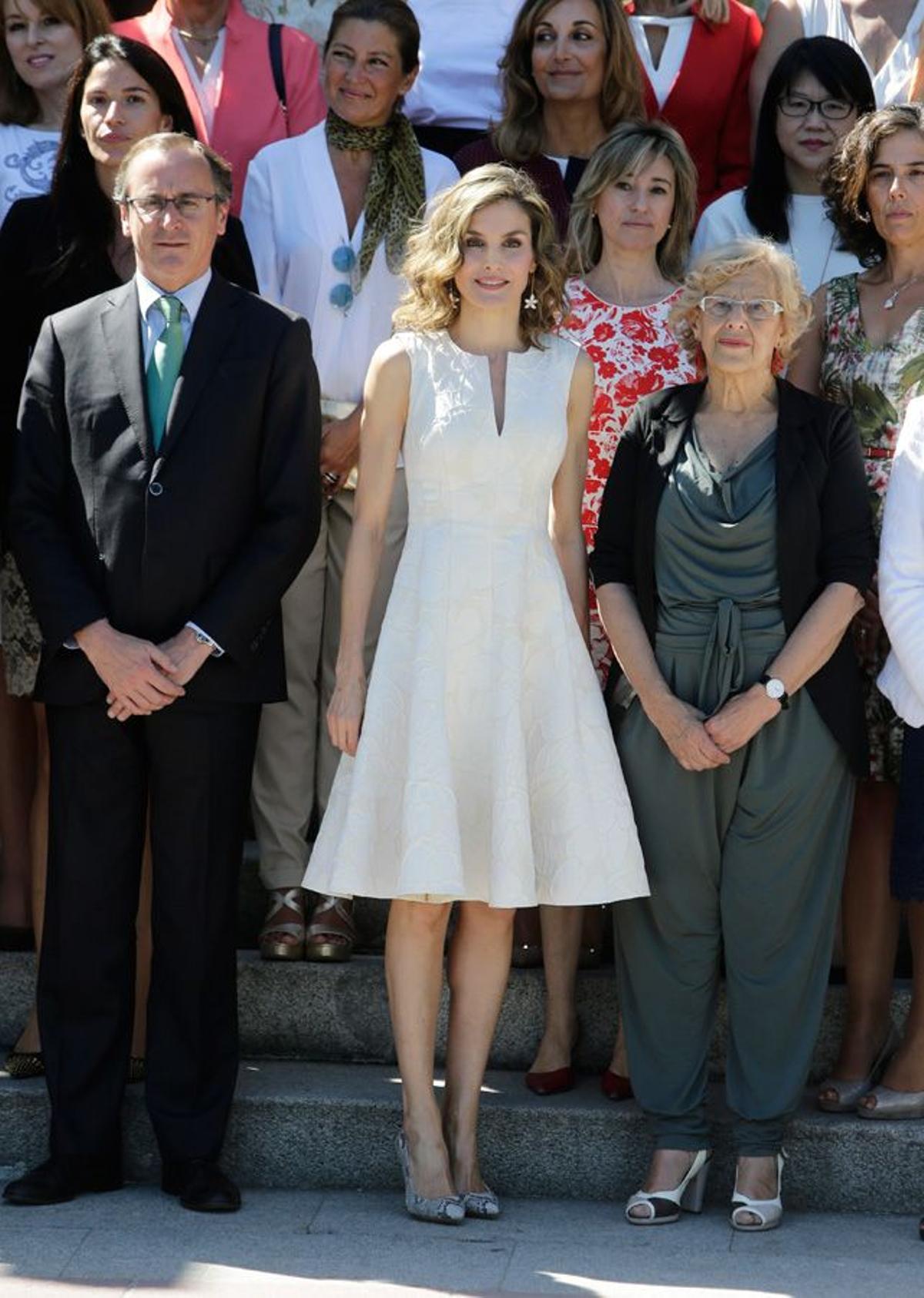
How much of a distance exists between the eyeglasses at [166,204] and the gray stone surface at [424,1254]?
7.07ft

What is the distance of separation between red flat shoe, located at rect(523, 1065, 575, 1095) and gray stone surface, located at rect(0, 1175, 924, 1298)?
0.29m

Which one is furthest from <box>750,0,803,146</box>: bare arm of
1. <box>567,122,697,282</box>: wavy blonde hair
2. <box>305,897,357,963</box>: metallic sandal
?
<box>305,897,357,963</box>: metallic sandal

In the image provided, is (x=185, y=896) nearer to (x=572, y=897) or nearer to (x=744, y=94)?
(x=572, y=897)

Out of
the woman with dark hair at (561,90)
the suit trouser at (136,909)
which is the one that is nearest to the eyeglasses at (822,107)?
the woman with dark hair at (561,90)

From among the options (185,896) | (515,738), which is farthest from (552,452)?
(185,896)

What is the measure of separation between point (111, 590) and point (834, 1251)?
2057 mm

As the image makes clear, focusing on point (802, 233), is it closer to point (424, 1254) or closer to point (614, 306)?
point (614, 306)

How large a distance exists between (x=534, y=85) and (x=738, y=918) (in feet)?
8.15

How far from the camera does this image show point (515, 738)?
4617mm

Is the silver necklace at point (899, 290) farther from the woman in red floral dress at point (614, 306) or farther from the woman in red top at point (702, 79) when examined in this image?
the woman in red top at point (702, 79)

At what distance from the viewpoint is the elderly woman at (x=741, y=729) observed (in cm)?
464

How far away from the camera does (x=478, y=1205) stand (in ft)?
15.5

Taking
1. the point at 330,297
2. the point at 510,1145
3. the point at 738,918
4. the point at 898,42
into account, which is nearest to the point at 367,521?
the point at 330,297

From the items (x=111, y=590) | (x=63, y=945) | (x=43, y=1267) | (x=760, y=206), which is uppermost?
(x=760, y=206)
